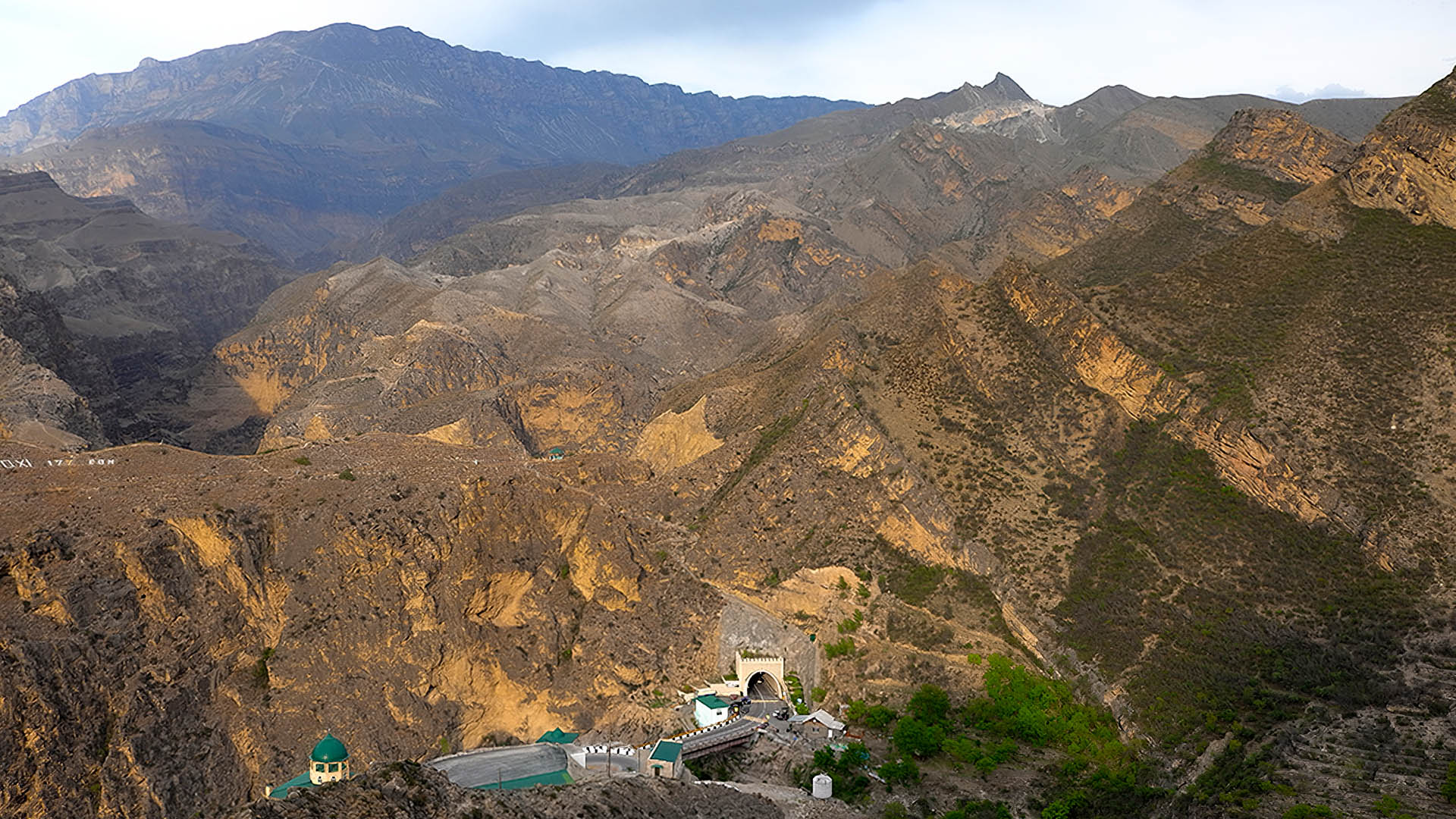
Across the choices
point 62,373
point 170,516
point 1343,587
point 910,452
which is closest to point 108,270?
point 62,373

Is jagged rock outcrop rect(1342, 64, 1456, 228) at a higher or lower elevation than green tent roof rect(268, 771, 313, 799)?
higher

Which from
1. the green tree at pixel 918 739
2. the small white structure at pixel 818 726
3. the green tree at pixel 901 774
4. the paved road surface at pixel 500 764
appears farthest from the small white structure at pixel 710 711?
the green tree at pixel 901 774

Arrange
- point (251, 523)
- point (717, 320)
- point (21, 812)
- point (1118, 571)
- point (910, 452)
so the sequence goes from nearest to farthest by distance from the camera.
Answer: point (21, 812) < point (1118, 571) < point (251, 523) < point (910, 452) < point (717, 320)

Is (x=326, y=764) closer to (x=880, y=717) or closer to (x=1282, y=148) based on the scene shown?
(x=880, y=717)

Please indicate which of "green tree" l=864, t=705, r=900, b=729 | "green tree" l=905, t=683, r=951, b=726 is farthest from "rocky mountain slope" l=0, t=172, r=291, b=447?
"green tree" l=905, t=683, r=951, b=726

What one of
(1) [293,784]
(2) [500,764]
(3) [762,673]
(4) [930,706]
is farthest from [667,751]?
(1) [293,784]

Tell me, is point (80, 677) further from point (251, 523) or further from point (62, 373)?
point (62, 373)

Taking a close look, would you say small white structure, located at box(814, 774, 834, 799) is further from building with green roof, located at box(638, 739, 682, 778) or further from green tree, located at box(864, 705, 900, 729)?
building with green roof, located at box(638, 739, 682, 778)
